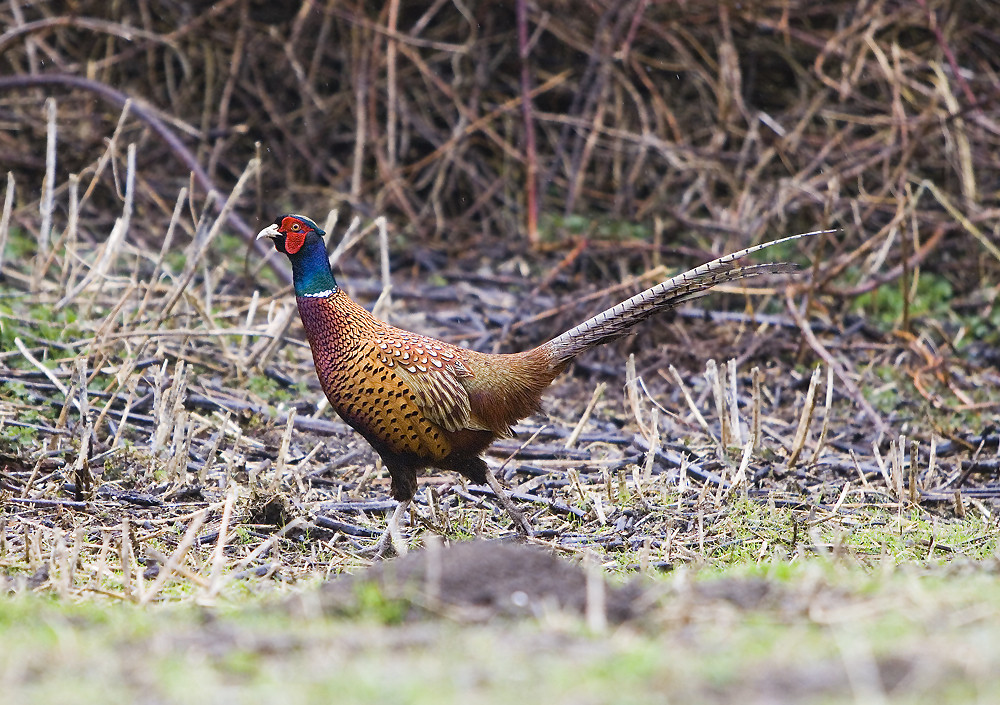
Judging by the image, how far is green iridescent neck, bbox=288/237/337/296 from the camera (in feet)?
14.3

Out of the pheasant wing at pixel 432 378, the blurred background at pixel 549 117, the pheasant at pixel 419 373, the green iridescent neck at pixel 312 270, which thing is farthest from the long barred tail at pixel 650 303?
the blurred background at pixel 549 117

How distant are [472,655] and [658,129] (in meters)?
6.34

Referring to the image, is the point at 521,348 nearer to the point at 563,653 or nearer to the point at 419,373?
the point at 419,373

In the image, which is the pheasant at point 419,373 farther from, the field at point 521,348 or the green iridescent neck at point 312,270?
the field at point 521,348

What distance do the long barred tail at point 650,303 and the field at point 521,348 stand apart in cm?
48

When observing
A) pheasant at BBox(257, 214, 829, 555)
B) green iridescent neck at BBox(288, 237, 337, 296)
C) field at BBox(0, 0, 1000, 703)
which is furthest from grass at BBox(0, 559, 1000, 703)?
green iridescent neck at BBox(288, 237, 337, 296)

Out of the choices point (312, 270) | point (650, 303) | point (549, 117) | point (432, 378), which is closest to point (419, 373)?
point (432, 378)

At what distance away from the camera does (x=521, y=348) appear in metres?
6.43

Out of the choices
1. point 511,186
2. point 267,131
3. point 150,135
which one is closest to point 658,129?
point 511,186

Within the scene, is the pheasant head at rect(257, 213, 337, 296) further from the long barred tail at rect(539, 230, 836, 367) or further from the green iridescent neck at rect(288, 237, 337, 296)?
the long barred tail at rect(539, 230, 836, 367)

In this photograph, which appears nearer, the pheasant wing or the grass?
the grass

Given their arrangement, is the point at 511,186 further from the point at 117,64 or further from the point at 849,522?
the point at 849,522

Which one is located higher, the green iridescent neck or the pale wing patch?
the green iridescent neck

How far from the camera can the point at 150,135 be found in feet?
27.0
